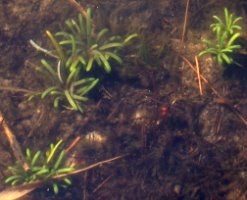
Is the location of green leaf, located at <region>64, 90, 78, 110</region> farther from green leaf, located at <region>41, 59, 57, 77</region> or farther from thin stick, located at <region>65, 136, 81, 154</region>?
thin stick, located at <region>65, 136, 81, 154</region>

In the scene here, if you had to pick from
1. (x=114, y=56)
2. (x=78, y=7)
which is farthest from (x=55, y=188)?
(x=78, y=7)

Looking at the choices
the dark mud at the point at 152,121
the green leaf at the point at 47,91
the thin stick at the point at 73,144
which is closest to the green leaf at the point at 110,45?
the dark mud at the point at 152,121

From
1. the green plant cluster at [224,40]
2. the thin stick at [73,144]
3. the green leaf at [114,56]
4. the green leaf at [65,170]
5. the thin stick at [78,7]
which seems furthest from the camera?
the thin stick at [78,7]

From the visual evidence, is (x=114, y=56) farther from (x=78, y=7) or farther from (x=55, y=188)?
(x=55, y=188)

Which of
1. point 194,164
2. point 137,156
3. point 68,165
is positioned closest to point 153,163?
point 137,156

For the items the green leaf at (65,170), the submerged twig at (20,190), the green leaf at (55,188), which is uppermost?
the green leaf at (65,170)

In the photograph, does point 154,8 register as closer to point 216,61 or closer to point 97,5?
point 97,5

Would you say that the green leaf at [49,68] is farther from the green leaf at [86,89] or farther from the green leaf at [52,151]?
the green leaf at [52,151]
